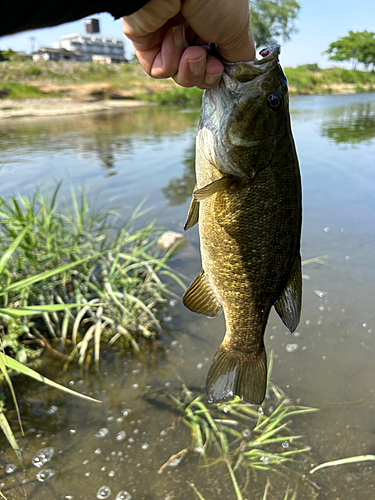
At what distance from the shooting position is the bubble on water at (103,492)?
2699 mm

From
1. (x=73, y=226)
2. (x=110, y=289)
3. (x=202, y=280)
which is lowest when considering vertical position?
(x=110, y=289)

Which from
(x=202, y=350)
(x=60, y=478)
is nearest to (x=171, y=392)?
(x=202, y=350)

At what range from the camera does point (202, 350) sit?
4.19 metres

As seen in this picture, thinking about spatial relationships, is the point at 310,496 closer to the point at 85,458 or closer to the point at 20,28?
the point at 85,458

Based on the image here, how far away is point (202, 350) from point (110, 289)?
1282mm

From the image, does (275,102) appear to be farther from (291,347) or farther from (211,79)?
(291,347)

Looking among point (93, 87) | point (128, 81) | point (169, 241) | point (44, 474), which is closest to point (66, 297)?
point (44, 474)

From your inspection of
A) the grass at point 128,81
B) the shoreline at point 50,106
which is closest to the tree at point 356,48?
the grass at point 128,81

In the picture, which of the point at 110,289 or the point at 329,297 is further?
the point at 329,297

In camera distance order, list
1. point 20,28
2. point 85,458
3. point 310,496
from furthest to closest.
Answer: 1. point 85,458
2. point 310,496
3. point 20,28

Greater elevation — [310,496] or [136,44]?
[136,44]

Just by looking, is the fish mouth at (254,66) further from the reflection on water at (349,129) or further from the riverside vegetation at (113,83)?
the riverside vegetation at (113,83)

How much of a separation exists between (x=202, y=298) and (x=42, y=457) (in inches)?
84.5

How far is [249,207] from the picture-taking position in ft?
5.18
